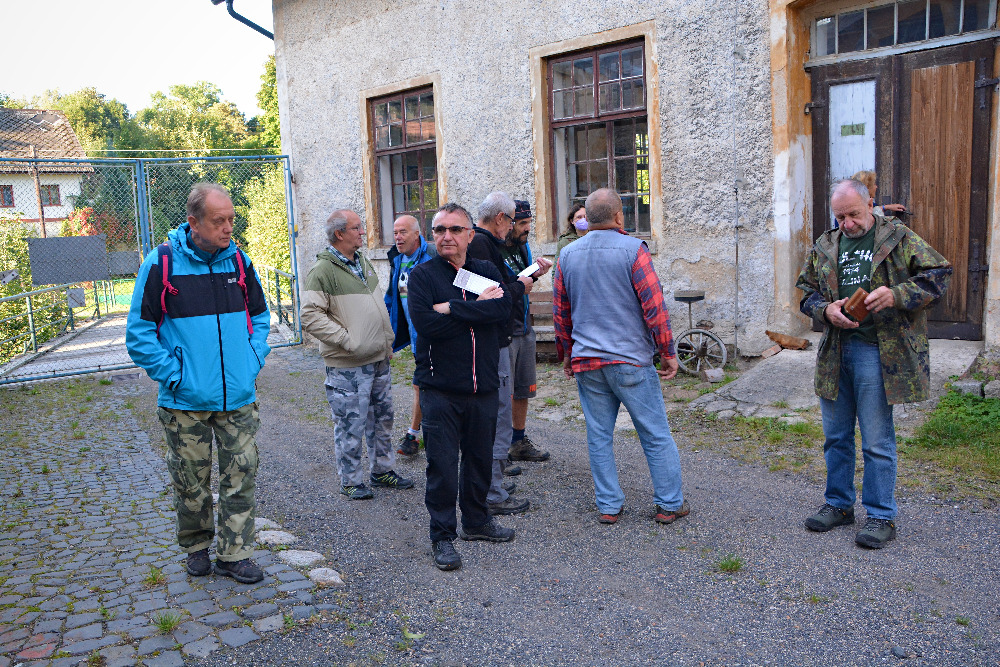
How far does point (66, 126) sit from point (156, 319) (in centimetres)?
4871

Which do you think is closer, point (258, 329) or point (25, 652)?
point (25, 652)

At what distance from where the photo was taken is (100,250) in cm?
998

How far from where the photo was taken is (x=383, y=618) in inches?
→ 133

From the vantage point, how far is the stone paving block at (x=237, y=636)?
319 centimetres

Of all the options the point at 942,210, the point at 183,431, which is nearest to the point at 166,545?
the point at 183,431

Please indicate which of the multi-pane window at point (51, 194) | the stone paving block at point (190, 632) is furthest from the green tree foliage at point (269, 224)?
the stone paving block at point (190, 632)

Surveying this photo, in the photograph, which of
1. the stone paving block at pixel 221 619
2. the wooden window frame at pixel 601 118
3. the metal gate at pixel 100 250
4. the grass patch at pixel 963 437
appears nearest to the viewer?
the stone paving block at pixel 221 619

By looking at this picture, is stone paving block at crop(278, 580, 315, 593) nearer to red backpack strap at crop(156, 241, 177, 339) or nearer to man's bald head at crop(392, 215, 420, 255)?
red backpack strap at crop(156, 241, 177, 339)

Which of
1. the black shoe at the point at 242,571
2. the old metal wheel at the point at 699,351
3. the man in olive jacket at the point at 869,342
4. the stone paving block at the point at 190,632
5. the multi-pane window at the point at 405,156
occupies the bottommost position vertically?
the stone paving block at the point at 190,632

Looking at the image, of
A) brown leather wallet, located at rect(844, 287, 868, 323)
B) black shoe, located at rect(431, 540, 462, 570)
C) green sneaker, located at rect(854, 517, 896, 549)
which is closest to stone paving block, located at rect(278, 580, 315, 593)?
black shoe, located at rect(431, 540, 462, 570)

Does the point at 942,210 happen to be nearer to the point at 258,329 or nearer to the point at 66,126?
the point at 258,329

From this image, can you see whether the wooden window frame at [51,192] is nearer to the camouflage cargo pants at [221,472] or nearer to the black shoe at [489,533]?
the camouflage cargo pants at [221,472]

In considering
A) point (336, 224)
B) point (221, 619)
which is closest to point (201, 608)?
point (221, 619)

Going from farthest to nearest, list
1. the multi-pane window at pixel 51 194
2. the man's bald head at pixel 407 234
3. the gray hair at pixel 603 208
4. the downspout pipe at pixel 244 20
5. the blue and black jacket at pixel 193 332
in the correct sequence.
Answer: the multi-pane window at pixel 51 194, the downspout pipe at pixel 244 20, the man's bald head at pixel 407 234, the gray hair at pixel 603 208, the blue and black jacket at pixel 193 332
